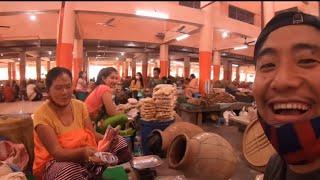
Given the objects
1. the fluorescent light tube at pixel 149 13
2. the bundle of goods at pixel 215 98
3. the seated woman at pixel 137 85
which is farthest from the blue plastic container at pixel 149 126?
the fluorescent light tube at pixel 149 13

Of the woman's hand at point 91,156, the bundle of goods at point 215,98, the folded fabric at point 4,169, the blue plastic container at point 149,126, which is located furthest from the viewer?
the bundle of goods at point 215,98

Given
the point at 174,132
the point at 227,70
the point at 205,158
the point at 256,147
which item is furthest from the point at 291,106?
the point at 227,70

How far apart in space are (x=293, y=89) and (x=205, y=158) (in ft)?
5.03

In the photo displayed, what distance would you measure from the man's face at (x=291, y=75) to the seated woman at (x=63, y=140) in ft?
4.24

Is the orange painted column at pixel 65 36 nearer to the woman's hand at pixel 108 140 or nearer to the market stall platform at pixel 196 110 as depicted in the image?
the market stall platform at pixel 196 110

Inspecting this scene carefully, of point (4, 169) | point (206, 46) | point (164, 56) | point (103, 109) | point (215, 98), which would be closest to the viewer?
point (4, 169)

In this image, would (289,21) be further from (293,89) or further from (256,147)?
(256,147)

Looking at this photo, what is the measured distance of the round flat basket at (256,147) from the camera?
2.45 meters

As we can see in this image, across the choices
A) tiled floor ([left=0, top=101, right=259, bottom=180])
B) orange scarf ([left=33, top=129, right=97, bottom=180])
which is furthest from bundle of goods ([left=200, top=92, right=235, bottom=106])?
orange scarf ([left=33, top=129, right=97, bottom=180])

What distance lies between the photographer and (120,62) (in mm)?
13195

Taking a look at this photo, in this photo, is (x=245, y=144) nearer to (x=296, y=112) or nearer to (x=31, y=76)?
(x=296, y=112)

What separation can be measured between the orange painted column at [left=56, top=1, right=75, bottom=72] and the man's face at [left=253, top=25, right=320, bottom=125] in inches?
284

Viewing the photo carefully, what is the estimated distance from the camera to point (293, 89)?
2.12ft

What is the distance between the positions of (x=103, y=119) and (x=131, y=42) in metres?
8.10
